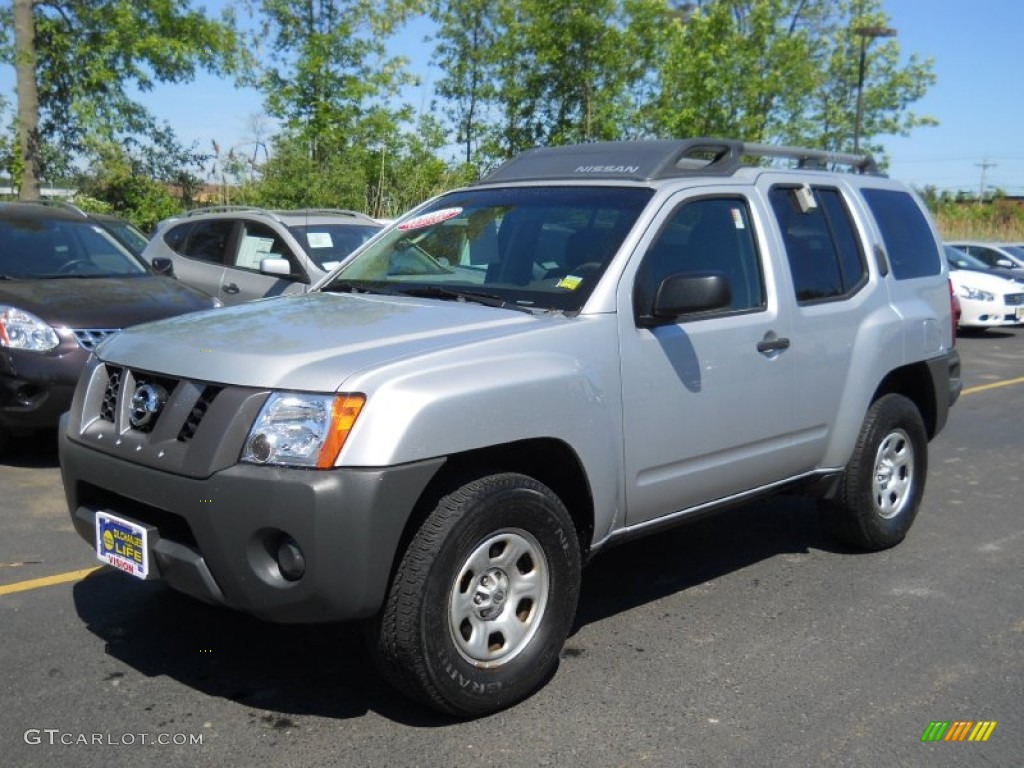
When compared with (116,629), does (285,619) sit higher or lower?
higher

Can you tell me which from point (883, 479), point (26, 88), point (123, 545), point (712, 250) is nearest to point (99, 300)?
point (123, 545)

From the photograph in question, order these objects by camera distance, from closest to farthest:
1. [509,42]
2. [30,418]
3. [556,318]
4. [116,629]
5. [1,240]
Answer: [556,318] < [116,629] < [30,418] < [1,240] < [509,42]

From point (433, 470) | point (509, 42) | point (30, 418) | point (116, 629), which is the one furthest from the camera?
point (509, 42)

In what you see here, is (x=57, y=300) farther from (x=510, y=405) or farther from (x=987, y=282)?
Answer: (x=987, y=282)

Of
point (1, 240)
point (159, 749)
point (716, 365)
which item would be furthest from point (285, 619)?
point (1, 240)

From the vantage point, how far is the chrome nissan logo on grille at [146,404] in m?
3.72

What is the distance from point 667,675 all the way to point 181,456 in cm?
192

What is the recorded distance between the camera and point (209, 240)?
35.1ft

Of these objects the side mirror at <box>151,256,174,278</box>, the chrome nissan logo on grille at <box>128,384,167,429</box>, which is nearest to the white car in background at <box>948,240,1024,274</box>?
the side mirror at <box>151,256,174,278</box>

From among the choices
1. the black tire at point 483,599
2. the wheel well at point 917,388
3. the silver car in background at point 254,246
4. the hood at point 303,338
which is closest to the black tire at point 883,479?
the wheel well at point 917,388

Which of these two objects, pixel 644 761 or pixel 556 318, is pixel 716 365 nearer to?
pixel 556 318

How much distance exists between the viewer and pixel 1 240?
26.2 ft

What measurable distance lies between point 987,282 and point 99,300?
49.6ft

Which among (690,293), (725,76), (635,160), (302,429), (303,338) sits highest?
(725,76)
